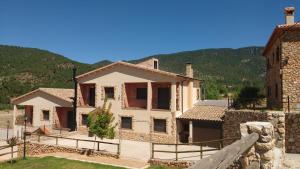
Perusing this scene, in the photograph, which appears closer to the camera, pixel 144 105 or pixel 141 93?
pixel 144 105

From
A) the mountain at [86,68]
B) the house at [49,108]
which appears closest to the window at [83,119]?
the house at [49,108]

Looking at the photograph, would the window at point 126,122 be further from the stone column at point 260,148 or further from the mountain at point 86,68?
the mountain at point 86,68

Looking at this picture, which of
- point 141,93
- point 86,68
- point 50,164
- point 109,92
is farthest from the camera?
point 86,68

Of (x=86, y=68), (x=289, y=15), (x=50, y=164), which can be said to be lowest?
(x=50, y=164)

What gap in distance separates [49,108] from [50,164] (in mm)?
14554

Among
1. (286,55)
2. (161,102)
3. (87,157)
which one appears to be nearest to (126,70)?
(161,102)

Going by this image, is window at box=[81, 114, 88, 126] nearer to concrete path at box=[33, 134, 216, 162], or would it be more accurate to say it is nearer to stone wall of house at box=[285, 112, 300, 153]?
concrete path at box=[33, 134, 216, 162]

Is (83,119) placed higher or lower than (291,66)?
lower

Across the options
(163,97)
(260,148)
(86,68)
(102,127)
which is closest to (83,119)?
(102,127)

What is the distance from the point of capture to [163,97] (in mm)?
26109

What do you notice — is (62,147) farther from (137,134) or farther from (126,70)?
(126,70)

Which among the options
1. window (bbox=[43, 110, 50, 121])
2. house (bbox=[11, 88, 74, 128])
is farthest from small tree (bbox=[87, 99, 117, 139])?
window (bbox=[43, 110, 50, 121])

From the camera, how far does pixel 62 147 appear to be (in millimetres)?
22578

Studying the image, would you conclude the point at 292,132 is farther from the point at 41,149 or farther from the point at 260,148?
the point at 41,149
